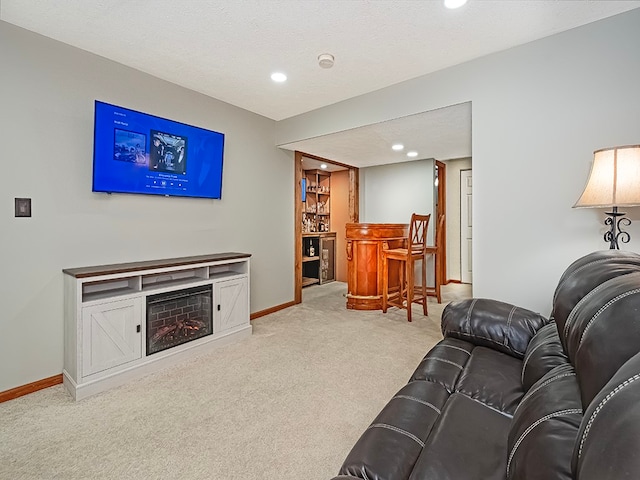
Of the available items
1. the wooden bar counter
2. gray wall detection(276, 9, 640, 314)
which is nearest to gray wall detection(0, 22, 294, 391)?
the wooden bar counter

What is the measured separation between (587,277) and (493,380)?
1.94 ft

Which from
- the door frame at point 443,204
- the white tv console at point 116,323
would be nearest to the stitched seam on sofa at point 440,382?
the white tv console at point 116,323

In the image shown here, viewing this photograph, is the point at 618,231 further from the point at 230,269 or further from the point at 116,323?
the point at 116,323

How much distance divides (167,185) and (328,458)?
8.67 ft

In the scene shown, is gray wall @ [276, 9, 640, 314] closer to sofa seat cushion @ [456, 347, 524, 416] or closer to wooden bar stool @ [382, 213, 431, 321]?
sofa seat cushion @ [456, 347, 524, 416]

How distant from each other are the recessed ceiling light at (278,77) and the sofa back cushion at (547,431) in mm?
2941

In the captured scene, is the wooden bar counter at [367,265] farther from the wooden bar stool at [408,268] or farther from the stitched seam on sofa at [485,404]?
the stitched seam on sofa at [485,404]

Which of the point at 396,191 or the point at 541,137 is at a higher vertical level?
the point at 396,191

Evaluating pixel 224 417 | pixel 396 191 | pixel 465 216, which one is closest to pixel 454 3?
pixel 224 417

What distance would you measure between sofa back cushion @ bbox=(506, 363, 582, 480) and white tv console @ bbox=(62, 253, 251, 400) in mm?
2566

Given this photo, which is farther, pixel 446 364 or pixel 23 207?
pixel 23 207

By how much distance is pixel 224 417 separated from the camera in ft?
6.48

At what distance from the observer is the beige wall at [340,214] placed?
6.51 m

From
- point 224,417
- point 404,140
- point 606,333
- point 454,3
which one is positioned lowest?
point 224,417
